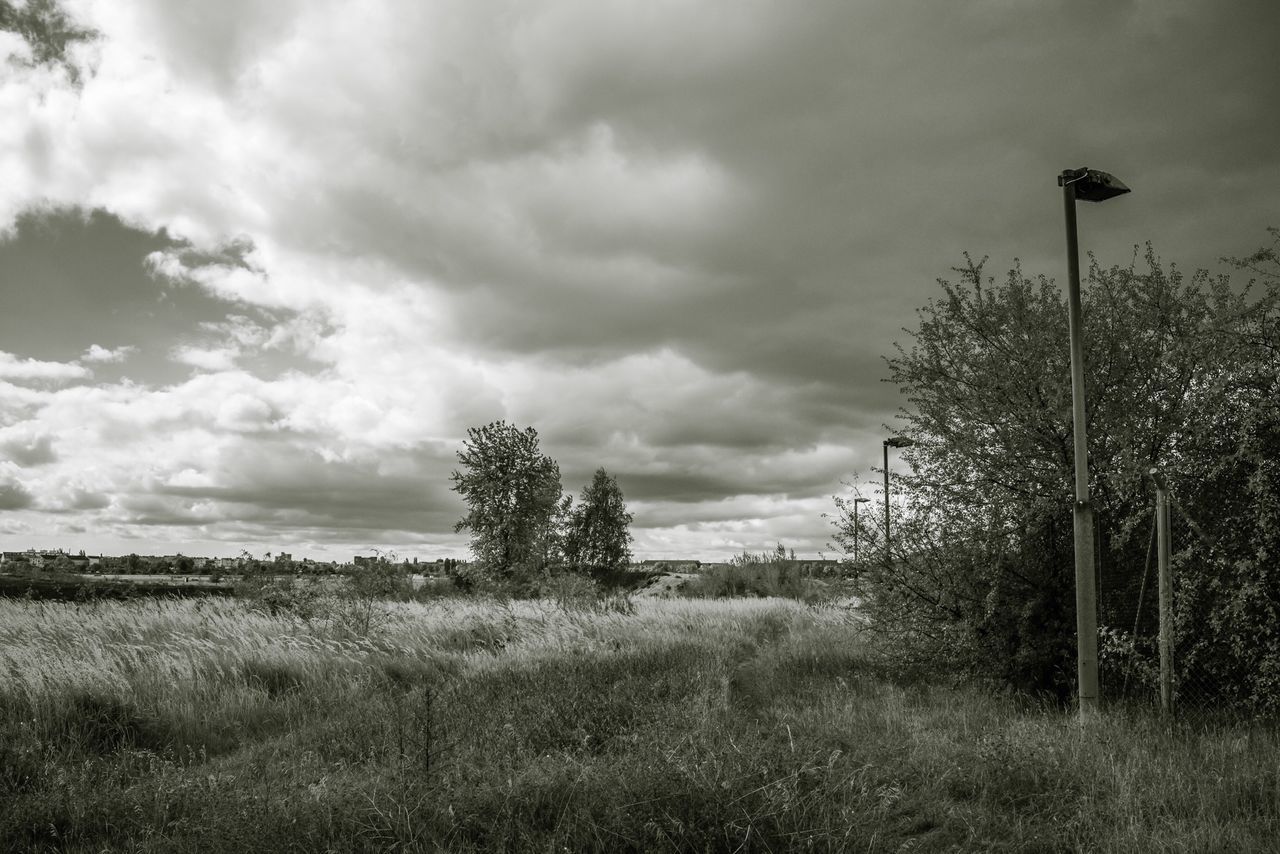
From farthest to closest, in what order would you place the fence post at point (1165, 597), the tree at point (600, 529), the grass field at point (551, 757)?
the tree at point (600, 529) < the fence post at point (1165, 597) < the grass field at point (551, 757)

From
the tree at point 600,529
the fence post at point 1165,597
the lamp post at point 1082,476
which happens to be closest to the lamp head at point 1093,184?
the lamp post at point 1082,476

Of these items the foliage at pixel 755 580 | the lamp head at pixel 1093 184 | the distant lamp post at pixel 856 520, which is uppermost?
the lamp head at pixel 1093 184

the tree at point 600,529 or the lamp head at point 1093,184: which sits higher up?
the lamp head at point 1093,184

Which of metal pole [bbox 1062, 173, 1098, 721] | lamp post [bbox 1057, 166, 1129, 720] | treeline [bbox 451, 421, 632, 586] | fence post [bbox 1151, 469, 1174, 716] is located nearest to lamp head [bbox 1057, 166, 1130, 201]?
lamp post [bbox 1057, 166, 1129, 720]

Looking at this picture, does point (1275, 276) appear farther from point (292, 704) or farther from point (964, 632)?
point (292, 704)

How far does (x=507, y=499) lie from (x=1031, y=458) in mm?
32905

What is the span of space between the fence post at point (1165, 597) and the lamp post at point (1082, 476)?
701 mm

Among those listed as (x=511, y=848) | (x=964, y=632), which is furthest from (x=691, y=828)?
(x=964, y=632)

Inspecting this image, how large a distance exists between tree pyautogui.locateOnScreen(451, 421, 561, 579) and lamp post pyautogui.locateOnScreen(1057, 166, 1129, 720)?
32.6 metres

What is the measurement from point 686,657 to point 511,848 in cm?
960

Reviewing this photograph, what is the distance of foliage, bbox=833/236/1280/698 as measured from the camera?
35.3 feet

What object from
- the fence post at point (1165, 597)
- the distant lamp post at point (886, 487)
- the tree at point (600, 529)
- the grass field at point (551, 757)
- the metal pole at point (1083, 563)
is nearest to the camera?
the grass field at point (551, 757)

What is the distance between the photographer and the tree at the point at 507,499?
41.2 meters

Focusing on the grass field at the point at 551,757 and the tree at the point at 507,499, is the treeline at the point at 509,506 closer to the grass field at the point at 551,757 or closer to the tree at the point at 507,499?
the tree at the point at 507,499
